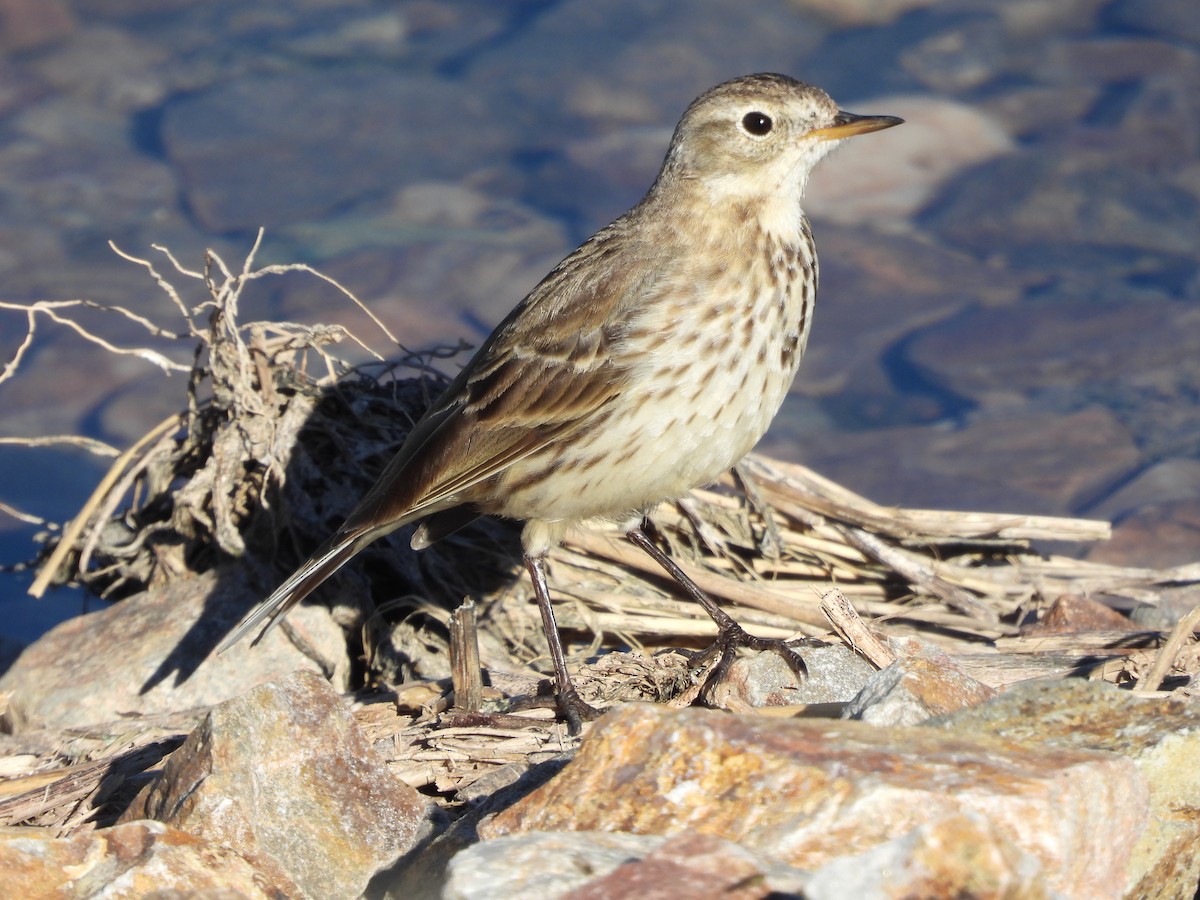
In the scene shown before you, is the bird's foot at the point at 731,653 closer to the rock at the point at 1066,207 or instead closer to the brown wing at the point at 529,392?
the brown wing at the point at 529,392

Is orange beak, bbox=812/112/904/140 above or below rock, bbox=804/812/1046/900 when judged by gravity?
above

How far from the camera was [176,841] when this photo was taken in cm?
357

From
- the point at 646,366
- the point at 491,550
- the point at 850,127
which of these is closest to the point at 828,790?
the point at 646,366

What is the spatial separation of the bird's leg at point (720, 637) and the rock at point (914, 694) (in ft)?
2.82

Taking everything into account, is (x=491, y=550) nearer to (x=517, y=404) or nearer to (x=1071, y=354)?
(x=517, y=404)

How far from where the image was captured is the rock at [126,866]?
3.42 metres

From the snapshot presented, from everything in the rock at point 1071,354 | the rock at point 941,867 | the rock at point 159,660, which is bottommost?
the rock at point 159,660

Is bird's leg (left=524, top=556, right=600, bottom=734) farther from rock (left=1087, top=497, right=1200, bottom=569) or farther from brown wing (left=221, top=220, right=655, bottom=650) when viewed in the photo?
rock (left=1087, top=497, right=1200, bottom=569)

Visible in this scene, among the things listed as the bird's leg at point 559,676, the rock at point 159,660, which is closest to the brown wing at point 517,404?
the bird's leg at point 559,676

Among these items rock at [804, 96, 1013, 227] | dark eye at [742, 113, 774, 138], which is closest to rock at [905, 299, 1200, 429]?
rock at [804, 96, 1013, 227]

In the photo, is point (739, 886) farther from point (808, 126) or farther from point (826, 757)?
point (808, 126)

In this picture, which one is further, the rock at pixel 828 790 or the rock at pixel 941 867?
the rock at pixel 828 790

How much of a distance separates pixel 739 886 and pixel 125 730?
133 inches

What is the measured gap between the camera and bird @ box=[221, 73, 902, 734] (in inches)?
199
